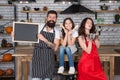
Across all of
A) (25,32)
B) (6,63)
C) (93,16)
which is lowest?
(6,63)

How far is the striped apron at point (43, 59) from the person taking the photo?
4008 millimetres

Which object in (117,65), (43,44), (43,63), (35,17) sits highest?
(35,17)

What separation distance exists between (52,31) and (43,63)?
49 centimetres

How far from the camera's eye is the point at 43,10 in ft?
22.5

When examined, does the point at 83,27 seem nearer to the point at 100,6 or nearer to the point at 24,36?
the point at 24,36

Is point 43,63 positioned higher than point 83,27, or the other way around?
point 83,27

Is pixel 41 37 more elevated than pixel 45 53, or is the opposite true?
pixel 41 37

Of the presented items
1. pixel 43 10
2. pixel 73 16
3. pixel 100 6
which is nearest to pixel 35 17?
pixel 43 10

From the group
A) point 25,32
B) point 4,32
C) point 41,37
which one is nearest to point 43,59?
point 41,37

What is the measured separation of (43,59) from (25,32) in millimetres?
479

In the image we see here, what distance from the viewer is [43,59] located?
4.00m

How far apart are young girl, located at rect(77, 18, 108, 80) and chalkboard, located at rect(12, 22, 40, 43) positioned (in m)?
0.69

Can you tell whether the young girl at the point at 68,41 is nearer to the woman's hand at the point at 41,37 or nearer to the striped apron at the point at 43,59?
the striped apron at the point at 43,59

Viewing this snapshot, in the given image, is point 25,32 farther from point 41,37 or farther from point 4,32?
point 4,32
